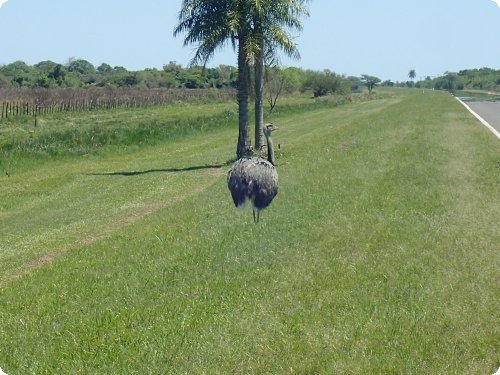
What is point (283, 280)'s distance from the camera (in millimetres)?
10188

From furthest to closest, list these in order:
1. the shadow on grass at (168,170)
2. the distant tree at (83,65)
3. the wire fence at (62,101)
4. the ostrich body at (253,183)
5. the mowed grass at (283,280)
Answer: the wire fence at (62,101) < the shadow on grass at (168,170) < the distant tree at (83,65) < the mowed grass at (283,280) < the ostrich body at (253,183)

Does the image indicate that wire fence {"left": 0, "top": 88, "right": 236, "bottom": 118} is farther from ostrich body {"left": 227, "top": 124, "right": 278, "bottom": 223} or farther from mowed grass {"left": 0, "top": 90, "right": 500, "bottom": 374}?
ostrich body {"left": 227, "top": 124, "right": 278, "bottom": 223}

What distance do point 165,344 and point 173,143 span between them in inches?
801

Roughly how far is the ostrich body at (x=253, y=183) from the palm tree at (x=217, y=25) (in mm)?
1994

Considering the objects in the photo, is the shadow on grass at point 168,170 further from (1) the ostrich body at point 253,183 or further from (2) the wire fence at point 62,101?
(2) the wire fence at point 62,101

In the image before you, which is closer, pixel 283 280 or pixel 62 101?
pixel 283 280

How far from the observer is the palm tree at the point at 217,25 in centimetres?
678

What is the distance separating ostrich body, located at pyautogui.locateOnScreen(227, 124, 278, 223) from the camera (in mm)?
4855

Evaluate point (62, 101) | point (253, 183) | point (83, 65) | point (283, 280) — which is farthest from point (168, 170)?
point (62, 101)

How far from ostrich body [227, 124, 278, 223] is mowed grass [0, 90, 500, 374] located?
56 cm

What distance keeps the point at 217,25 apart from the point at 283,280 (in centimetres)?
415

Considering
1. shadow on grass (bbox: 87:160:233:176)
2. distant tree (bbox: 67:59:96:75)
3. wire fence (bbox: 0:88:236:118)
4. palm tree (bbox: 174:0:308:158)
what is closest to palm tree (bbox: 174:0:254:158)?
palm tree (bbox: 174:0:308:158)

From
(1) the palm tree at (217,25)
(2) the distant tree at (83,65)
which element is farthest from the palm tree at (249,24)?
(2) the distant tree at (83,65)

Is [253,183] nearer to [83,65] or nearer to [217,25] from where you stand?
[217,25]
